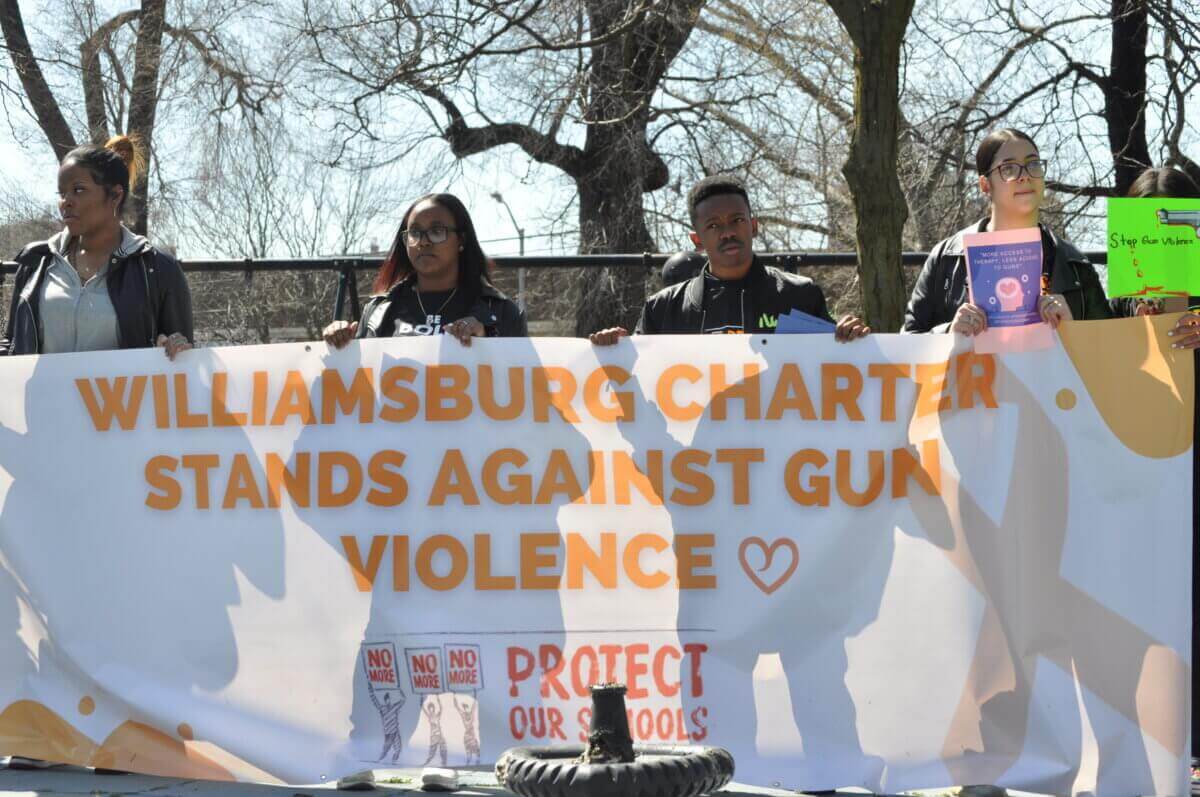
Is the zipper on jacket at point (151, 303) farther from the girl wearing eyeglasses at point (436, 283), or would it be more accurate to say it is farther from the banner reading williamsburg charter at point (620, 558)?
the girl wearing eyeglasses at point (436, 283)

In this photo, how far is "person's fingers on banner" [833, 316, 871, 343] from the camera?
444 cm

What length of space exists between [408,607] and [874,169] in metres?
5.19

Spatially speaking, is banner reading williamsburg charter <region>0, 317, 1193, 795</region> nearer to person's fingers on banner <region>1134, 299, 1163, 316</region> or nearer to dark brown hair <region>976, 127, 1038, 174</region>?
person's fingers on banner <region>1134, 299, 1163, 316</region>

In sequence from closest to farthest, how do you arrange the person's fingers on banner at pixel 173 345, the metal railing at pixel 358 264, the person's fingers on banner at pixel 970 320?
the person's fingers on banner at pixel 970 320, the person's fingers on banner at pixel 173 345, the metal railing at pixel 358 264

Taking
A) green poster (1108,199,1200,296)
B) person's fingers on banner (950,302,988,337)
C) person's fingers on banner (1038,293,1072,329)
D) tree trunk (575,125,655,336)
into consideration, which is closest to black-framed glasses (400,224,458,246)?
person's fingers on banner (950,302,988,337)

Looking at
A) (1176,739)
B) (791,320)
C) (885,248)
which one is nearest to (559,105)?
(885,248)

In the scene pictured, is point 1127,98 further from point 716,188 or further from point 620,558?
point 620,558

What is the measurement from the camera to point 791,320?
4.62 metres

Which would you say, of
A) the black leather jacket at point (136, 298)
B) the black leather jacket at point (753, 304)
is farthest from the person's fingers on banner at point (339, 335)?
the black leather jacket at point (753, 304)

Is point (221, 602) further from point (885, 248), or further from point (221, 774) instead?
point (885, 248)

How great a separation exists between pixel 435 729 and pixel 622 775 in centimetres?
135

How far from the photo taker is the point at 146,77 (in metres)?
14.6

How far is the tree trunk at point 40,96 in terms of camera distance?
14.1m

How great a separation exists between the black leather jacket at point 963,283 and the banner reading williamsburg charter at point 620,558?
0.90ft
